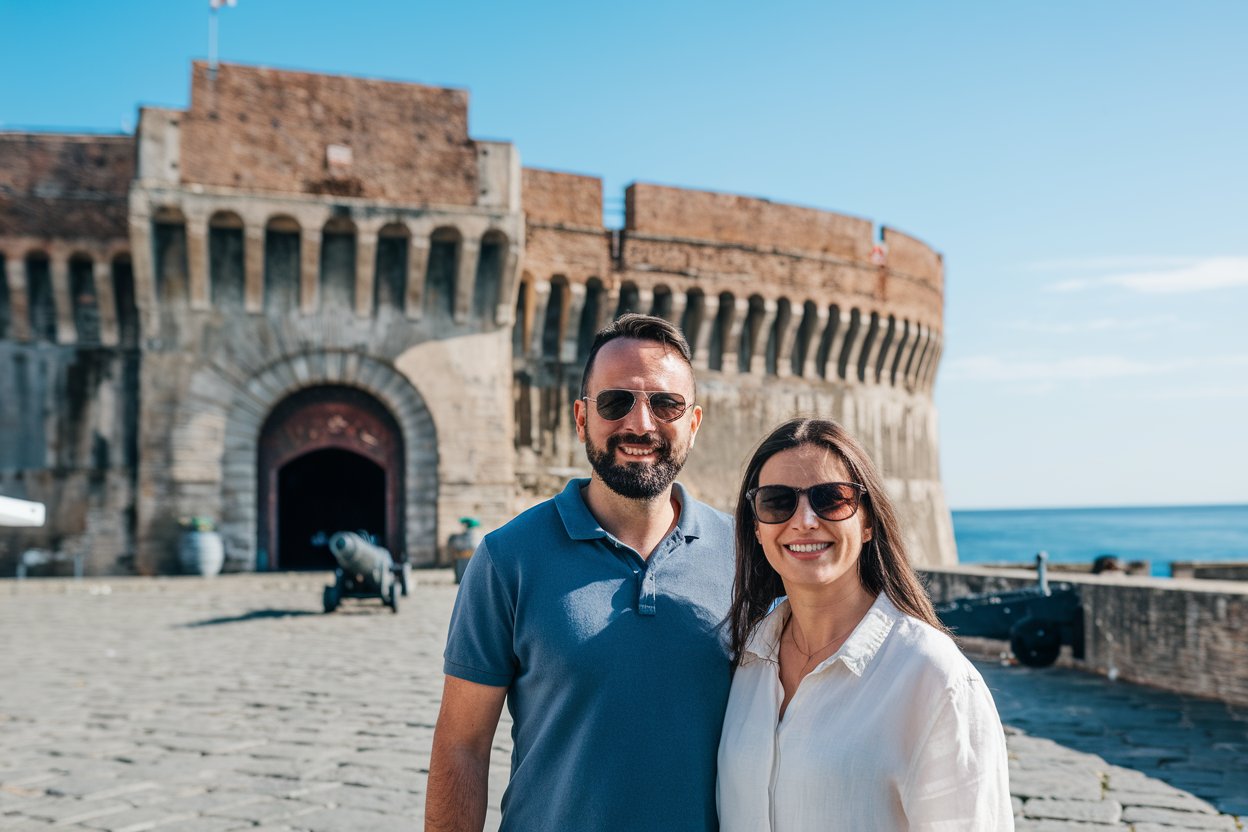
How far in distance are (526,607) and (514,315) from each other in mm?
16513

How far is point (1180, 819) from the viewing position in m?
3.94

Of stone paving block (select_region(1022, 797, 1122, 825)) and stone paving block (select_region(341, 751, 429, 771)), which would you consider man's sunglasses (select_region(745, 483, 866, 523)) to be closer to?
stone paving block (select_region(1022, 797, 1122, 825))

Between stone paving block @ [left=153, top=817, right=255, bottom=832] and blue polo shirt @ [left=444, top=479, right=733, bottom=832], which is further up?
blue polo shirt @ [left=444, top=479, right=733, bottom=832]

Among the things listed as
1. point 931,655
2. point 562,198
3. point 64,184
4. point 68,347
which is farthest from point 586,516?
point 562,198

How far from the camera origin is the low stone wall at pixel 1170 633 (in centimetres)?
618

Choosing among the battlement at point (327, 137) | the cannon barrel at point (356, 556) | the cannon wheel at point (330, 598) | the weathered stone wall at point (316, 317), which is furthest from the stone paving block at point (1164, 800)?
the battlement at point (327, 137)

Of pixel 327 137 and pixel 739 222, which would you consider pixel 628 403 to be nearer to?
pixel 327 137

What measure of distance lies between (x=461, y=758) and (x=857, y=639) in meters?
0.81

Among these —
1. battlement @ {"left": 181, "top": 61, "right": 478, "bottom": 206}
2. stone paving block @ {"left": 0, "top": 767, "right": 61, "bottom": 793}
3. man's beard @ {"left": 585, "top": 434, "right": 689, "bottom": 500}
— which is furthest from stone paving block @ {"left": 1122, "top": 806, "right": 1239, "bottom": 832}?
battlement @ {"left": 181, "top": 61, "right": 478, "bottom": 206}

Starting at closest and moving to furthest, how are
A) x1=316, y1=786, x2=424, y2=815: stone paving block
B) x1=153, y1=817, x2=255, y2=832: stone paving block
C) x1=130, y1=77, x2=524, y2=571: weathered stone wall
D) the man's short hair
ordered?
the man's short hair
x1=153, y1=817, x2=255, y2=832: stone paving block
x1=316, y1=786, x2=424, y2=815: stone paving block
x1=130, y1=77, x2=524, y2=571: weathered stone wall

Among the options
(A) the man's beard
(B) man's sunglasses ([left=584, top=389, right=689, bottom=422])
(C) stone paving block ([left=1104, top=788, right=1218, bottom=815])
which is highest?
(B) man's sunglasses ([left=584, top=389, right=689, bottom=422])

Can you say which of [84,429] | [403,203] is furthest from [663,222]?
[84,429]

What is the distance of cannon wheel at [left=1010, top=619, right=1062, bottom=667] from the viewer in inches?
300

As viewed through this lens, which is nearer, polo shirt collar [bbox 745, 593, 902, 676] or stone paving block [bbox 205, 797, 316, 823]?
polo shirt collar [bbox 745, 593, 902, 676]
